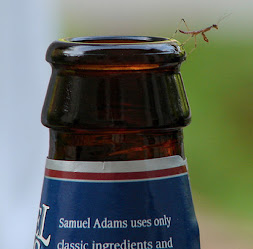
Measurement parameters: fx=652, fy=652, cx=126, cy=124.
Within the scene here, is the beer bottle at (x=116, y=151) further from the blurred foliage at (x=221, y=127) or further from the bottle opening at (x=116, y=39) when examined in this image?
the blurred foliage at (x=221, y=127)

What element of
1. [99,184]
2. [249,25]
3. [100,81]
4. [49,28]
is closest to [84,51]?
[100,81]

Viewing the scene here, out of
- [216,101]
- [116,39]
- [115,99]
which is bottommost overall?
[115,99]

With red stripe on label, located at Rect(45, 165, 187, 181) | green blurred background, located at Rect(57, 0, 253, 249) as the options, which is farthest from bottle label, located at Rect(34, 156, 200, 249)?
green blurred background, located at Rect(57, 0, 253, 249)

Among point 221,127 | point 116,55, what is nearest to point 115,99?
point 116,55

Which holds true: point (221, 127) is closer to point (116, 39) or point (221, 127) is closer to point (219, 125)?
point (219, 125)

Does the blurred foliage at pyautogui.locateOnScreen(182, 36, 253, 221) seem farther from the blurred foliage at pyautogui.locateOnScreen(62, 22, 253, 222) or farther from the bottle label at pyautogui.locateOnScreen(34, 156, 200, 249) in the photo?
the bottle label at pyautogui.locateOnScreen(34, 156, 200, 249)

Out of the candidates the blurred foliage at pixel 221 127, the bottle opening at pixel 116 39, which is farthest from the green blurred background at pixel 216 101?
the bottle opening at pixel 116 39

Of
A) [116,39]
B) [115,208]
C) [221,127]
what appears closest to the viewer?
[115,208]
